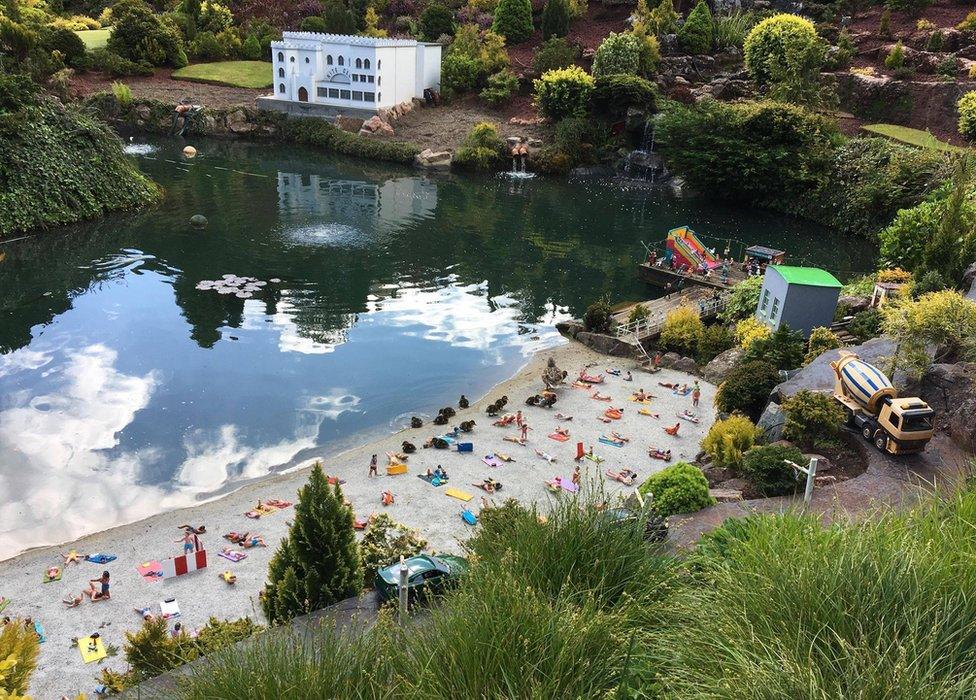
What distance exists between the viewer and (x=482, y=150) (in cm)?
5925

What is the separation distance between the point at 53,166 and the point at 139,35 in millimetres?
38214

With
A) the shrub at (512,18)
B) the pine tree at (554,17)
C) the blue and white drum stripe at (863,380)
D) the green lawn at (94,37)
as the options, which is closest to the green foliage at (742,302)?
the blue and white drum stripe at (863,380)

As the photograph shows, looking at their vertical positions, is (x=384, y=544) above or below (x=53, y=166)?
below

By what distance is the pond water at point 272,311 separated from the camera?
22.4 metres

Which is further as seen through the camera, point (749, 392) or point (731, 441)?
point (749, 392)

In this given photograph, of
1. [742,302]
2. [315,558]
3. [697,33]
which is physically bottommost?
Answer: [742,302]

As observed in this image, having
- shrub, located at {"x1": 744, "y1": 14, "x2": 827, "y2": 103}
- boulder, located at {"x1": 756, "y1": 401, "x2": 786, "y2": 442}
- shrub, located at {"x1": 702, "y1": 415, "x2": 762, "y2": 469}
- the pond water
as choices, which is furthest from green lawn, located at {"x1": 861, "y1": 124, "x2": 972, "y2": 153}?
shrub, located at {"x1": 702, "y1": 415, "x2": 762, "y2": 469}

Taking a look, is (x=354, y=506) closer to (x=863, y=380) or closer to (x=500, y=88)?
(x=863, y=380)

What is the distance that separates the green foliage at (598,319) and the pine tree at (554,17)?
49.0m

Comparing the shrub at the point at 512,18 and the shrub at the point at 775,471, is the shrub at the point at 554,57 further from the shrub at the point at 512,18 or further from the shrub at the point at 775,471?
the shrub at the point at 775,471

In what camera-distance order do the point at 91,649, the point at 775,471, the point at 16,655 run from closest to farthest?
the point at 16,655, the point at 91,649, the point at 775,471

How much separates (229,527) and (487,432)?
8185 millimetres

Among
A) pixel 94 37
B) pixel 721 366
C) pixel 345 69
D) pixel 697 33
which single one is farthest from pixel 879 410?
pixel 94 37

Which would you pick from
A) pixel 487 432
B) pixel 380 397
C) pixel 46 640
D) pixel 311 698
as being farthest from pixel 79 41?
pixel 311 698
